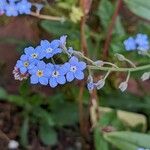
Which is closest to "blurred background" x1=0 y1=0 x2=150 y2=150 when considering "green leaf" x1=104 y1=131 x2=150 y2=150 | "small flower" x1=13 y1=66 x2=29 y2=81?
"green leaf" x1=104 y1=131 x2=150 y2=150

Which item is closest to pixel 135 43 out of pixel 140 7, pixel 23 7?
pixel 140 7

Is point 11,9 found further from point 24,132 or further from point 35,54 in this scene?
point 24,132

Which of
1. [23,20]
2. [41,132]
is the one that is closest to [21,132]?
[41,132]

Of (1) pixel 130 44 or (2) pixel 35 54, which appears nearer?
(2) pixel 35 54

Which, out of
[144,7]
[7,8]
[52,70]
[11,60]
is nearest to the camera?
[52,70]

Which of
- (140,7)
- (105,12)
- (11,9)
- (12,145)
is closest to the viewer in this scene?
(11,9)

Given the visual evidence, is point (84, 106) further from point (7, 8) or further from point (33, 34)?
point (7, 8)
